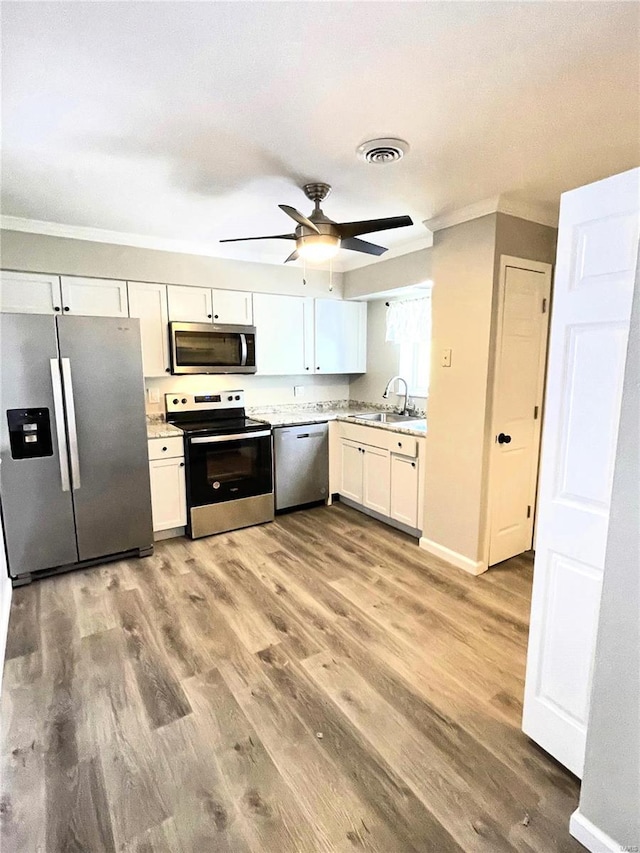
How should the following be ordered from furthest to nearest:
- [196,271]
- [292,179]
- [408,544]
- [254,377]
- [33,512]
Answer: [254,377], [196,271], [408,544], [33,512], [292,179]

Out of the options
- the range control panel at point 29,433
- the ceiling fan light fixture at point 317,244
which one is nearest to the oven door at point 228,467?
the range control panel at point 29,433

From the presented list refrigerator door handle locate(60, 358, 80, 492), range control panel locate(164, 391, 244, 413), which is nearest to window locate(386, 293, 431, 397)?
range control panel locate(164, 391, 244, 413)

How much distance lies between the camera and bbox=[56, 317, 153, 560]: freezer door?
9.34 ft

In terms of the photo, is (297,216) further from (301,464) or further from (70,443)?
(301,464)

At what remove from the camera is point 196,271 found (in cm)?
369

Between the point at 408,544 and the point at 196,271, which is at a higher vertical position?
the point at 196,271

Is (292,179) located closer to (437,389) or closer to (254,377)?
(437,389)

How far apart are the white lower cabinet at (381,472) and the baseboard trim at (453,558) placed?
6.1 inches

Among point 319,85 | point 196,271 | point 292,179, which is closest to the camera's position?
point 319,85

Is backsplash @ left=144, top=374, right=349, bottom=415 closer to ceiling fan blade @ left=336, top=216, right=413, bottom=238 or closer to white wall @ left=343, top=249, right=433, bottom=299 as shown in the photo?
white wall @ left=343, top=249, right=433, bottom=299

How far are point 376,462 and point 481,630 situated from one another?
5.41 ft

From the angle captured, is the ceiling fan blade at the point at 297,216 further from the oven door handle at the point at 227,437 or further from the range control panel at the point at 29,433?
the range control panel at the point at 29,433

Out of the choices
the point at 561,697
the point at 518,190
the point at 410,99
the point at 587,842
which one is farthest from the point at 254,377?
the point at 587,842

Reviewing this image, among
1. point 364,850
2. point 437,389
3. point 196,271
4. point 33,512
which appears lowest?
point 364,850
